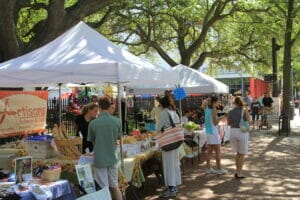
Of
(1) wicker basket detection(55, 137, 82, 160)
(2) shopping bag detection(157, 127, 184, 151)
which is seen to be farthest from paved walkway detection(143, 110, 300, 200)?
(1) wicker basket detection(55, 137, 82, 160)

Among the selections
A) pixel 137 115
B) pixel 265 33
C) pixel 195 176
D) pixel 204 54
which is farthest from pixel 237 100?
pixel 204 54

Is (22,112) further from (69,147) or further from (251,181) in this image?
(251,181)

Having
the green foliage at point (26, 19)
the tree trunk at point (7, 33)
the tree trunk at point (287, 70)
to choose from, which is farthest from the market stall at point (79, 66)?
the tree trunk at point (287, 70)

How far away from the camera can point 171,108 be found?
8.95 metres

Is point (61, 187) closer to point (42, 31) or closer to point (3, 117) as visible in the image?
point (3, 117)

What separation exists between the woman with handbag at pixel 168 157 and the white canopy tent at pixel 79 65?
53 cm

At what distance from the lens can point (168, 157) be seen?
29.3 feet

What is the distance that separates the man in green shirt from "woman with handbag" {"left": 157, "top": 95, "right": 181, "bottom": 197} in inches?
75.7

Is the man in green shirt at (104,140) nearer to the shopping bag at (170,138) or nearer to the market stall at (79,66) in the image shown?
the market stall at (79,66)

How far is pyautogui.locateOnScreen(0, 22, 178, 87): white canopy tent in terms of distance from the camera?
23.6ft

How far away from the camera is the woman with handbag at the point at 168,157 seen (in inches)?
344

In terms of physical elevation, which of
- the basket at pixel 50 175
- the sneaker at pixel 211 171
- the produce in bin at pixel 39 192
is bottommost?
the sneaker at pixel 211 171

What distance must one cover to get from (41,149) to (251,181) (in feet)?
15.5

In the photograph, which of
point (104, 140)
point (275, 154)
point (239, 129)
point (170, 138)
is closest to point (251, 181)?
point (239, 129)
